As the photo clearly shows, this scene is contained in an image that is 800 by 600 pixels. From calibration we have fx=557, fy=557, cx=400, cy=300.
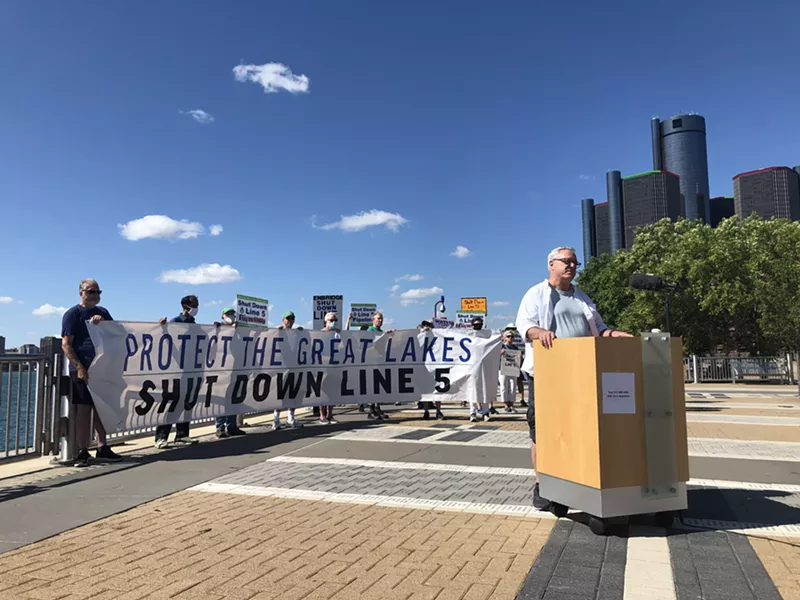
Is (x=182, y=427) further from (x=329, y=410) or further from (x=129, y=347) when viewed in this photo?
(x=329, y=410)

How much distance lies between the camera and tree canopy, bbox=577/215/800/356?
32.2m

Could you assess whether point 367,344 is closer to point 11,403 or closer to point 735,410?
point 11,403

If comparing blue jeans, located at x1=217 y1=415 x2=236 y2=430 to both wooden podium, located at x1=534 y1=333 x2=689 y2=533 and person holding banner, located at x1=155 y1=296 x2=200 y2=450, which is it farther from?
wooden podium, located at x1=534 y1=333 x2=689 y2=533

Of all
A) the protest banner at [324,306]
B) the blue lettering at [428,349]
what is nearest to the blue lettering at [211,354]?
the blue lettering at [428,349]

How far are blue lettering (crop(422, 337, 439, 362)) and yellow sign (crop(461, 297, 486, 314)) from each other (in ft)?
62.2

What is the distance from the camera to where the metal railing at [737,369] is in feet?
101

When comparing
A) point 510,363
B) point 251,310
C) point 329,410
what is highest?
point 251,310

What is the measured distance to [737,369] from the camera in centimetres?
3130

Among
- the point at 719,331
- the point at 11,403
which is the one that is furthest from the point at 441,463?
the point at 719,331

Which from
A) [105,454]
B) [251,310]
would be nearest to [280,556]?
[105,454]

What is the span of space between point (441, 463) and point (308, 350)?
4.76 meters

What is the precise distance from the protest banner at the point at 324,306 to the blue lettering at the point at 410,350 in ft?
22.1

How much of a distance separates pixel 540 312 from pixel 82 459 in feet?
18.9

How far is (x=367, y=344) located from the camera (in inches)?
462
